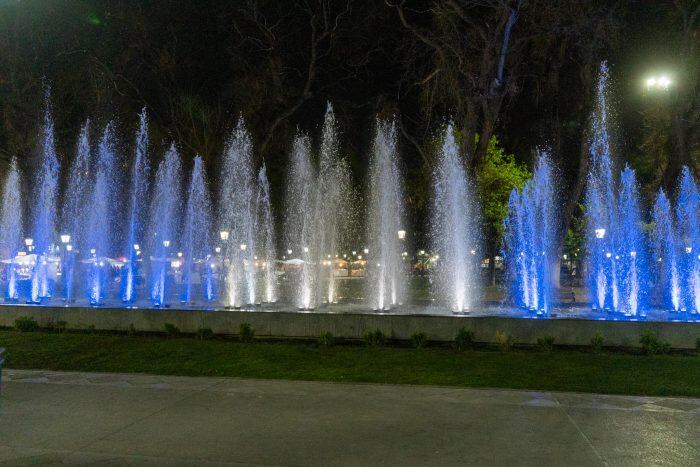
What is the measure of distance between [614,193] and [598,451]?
27447mm

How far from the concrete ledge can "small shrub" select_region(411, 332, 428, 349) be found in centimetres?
26

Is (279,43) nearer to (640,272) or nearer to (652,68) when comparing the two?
(652,68)

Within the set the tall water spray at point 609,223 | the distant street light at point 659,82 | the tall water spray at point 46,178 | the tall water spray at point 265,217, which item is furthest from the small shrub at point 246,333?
the distant street light at point 659,82

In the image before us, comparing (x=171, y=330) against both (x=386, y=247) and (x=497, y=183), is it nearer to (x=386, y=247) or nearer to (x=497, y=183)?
(x=386, y=247)

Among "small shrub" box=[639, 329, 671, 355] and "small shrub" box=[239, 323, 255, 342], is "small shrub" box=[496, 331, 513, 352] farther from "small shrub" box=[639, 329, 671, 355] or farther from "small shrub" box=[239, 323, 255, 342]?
"small shrub" box=[239, 323, 255, 342]

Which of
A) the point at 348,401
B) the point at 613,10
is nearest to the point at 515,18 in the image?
the point at 613,10

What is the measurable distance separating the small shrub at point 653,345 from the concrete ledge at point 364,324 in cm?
29

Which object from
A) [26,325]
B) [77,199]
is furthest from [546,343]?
[77,199]

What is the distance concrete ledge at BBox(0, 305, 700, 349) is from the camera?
39.8 ft

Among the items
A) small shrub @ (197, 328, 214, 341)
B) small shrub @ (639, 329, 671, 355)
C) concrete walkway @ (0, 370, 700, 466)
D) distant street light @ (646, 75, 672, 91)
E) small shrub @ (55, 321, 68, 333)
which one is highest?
distant street light @ (646, 75, 672, 91)

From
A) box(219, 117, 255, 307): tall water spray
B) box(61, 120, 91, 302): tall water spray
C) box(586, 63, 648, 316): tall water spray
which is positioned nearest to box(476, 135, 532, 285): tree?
box(586, 63, 648, 316): tall water spray

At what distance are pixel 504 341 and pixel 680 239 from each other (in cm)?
2147

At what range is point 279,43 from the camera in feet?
92.7

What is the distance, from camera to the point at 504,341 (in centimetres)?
1204
